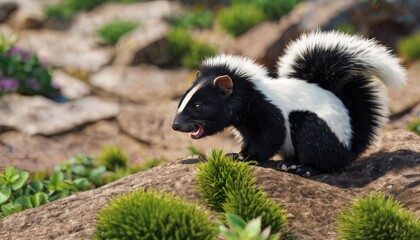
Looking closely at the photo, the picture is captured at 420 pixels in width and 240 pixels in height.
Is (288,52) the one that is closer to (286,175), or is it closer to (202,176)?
(286,175)

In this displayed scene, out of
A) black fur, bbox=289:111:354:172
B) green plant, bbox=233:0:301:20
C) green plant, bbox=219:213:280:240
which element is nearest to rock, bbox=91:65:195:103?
green plant, bbox=233:0:301:20

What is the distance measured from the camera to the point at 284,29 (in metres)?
11.4

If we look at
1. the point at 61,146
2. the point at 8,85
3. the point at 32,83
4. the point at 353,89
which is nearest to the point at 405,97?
the point at 353,89

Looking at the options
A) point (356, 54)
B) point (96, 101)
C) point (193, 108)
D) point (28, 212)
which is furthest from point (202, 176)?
point (96, 101)

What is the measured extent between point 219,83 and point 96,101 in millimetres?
5132

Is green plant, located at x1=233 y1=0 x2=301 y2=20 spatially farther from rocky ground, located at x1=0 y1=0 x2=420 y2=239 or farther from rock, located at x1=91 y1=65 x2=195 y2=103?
rock, located at x1=91 y1=65 x2=195 y2=103

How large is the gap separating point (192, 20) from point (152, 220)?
1010 centimetres

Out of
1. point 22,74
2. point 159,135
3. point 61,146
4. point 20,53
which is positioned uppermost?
point 20,53

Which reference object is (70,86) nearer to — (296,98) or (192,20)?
(192,20)

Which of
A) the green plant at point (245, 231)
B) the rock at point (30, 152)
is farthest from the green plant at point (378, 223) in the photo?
the rock at point (30, 152)

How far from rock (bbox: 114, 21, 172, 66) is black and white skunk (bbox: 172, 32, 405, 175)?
6.20m

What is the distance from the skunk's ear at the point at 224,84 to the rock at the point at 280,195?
0.63 m

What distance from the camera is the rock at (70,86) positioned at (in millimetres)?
10030

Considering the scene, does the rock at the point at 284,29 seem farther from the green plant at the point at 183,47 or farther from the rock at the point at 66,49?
the rock at the point at 66,49
